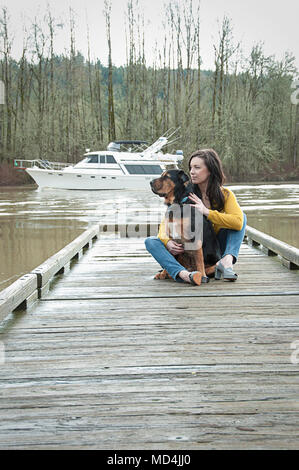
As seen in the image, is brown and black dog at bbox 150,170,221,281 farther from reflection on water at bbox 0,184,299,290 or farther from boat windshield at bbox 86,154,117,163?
boat windshield at bbox 86,154,117,163

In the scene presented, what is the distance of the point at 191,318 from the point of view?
2.79 meters

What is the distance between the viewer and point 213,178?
3445 millimetres

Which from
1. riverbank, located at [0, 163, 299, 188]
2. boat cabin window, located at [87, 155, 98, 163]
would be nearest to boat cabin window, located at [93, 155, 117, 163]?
boat cabin window, located at [87, 155, 98, 163]

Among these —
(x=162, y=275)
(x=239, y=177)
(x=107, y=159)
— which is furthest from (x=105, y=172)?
(x=162, y=275)

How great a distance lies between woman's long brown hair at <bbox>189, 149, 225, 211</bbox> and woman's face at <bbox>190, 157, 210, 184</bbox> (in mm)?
25

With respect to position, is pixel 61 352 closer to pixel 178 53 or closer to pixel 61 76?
pixel 178 53

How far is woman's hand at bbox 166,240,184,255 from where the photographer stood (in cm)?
345

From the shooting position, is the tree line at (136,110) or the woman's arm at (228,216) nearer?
the woman's arm at (228,216)

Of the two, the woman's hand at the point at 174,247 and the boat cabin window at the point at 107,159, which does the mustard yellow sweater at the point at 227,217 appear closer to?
the woman's hand at the point at 174,247

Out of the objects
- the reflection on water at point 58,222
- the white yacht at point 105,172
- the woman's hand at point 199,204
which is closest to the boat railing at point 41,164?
the white yacht at point 105,172

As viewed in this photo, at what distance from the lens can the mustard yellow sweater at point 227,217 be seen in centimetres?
340

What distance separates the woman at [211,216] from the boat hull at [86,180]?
19170 mm

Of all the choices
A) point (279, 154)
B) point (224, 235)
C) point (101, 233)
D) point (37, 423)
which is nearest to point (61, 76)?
point (279, 154)
